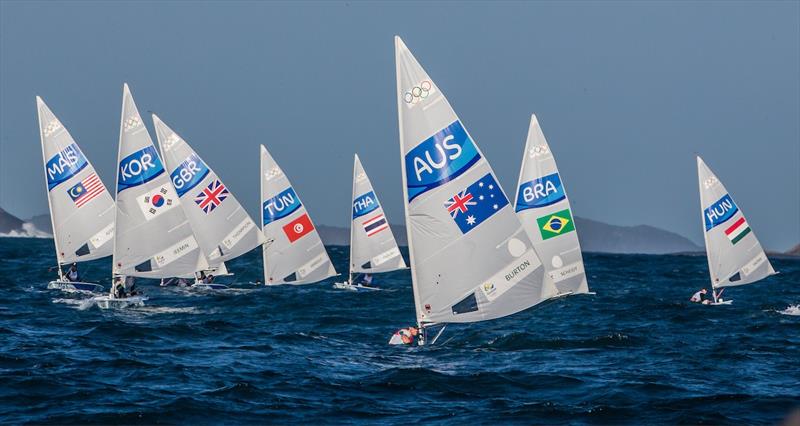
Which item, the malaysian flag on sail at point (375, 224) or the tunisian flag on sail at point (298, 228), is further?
the malaysian flag on sail at point (375, 224)

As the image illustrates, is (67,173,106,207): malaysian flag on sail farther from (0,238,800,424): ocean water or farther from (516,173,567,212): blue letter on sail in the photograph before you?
(516,173,567,212): blue letter on sail

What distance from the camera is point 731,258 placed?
159 feet

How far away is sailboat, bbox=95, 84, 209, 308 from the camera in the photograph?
4153 cm

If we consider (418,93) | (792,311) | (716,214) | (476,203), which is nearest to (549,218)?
(792,311)

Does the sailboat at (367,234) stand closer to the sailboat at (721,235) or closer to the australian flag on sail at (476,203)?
the sailboat at (721,235)

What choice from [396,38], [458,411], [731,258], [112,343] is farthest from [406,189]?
[731,258]

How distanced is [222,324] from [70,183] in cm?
1592

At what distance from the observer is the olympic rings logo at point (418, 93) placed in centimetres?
2506

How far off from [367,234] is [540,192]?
1665 cm

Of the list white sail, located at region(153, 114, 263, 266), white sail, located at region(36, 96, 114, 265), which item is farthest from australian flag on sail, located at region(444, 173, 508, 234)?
white sail, located at region(153, 114, 263, 266)

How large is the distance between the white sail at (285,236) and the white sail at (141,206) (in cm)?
997

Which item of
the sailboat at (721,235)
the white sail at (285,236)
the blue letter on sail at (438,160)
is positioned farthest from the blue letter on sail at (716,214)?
the blue letter on sail at (438,160)

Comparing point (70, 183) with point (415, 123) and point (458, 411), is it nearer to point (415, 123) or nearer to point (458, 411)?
point (415, 123)

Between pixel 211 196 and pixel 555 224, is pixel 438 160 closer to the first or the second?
pixel 555 224
